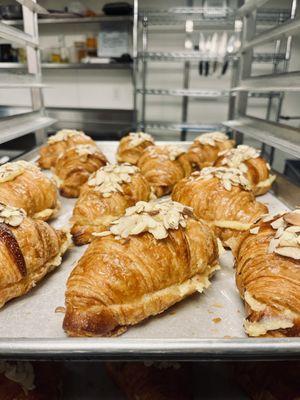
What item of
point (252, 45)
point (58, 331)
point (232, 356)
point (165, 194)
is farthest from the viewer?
point (252, 45)

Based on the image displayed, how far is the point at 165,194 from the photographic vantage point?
2039 mm

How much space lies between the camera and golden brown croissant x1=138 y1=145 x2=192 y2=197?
2.01 metres

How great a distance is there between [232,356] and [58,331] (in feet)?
1.67

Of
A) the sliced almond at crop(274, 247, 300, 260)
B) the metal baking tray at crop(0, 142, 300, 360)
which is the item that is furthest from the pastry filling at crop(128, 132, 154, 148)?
the sliced almond at crop(274, 247, 300, 260)

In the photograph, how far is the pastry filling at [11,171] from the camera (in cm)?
159

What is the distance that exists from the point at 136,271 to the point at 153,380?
323 mm

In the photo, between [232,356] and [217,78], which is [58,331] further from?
[217,78]

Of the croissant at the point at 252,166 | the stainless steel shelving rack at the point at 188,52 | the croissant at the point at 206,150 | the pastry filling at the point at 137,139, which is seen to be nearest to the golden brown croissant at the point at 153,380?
the croissant at the point at 252,166

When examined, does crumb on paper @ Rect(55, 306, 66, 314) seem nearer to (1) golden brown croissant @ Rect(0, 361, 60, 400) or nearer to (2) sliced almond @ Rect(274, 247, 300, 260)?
(1) golden brown croissant @ Rect(0, 361, 60, 400)

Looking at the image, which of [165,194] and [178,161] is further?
[178,161]

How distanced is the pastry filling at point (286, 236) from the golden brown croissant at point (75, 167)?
3.97 feet

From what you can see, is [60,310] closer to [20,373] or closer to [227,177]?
[20,373]

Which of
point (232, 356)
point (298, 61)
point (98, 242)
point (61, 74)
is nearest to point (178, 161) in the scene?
point (98, 242)

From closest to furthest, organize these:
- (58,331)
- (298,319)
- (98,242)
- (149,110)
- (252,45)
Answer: (298,319) → (58,331) → (98,242) → (252,45) → (149,110)
